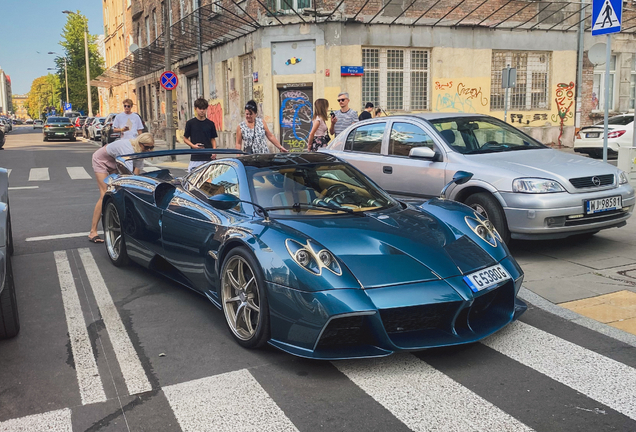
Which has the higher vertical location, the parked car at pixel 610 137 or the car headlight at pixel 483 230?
the parked car at pixel 610 137

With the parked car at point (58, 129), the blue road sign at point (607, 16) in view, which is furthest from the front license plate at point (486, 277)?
the parked car at point (58, 129)

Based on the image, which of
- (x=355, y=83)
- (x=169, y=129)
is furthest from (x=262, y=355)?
(x=169, y=129)

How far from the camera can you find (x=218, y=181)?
4973mm

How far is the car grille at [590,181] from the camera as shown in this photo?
6.25 meters

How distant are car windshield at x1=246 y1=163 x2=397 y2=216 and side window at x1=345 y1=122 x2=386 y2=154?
2.92 metres

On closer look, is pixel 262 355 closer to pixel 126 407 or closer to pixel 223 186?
pixel 126 407

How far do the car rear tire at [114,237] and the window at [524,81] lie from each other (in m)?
18.0

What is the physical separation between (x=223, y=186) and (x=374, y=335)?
6.43ft

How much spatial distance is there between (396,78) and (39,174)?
11718mm

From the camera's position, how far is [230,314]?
425cm

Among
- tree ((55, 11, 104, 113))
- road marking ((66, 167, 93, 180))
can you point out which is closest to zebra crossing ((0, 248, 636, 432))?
road marking ((66, 167, 93, 180))

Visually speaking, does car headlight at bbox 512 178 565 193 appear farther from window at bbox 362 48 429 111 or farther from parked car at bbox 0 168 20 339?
window at bbox 362 48 429 111

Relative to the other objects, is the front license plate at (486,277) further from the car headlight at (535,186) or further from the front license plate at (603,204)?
the front license plate at (603,204)

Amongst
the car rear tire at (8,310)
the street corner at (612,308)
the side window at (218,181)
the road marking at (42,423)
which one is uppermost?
the side window at (218,181)
